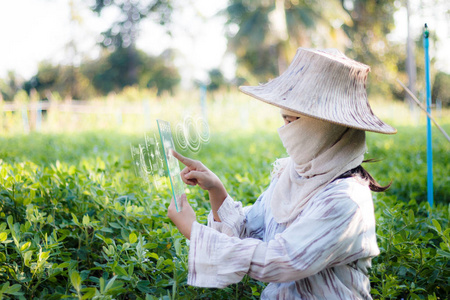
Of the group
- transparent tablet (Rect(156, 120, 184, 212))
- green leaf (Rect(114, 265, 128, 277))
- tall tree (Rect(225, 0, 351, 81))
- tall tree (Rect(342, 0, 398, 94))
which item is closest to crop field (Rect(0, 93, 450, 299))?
green leaf (Rect(114, 265, 128, 277))

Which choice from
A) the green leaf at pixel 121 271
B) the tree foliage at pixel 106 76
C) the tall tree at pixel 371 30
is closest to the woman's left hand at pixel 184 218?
the green leaf at pixel 121 271

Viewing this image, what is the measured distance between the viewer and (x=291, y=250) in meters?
1.24

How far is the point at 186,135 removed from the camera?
5.78ft

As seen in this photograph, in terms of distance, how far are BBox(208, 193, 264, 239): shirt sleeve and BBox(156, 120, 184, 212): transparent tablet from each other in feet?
0.86

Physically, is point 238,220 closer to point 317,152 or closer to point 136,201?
point 317,152

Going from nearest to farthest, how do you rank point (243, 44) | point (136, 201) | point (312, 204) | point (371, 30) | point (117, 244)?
point (312, 204) < point (117, 244) < point (136, 201) < point (243, 44) < point (371, 30)

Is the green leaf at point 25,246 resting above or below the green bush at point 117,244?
above

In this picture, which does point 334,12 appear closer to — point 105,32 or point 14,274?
point 105,32

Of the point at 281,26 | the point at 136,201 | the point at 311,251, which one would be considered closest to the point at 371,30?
the point at 281,26

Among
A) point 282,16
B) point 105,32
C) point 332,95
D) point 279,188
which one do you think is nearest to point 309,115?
point 332,95

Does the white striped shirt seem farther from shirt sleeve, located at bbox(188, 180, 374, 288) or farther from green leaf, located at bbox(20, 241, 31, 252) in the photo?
green leaf, located at bbox(20, 241, 31, 252)

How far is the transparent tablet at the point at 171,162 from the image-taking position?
1.47 metres

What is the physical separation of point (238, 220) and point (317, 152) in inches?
20.2

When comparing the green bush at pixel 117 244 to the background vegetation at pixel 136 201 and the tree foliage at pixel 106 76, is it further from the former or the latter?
the tree foliage at pixel 106 76
